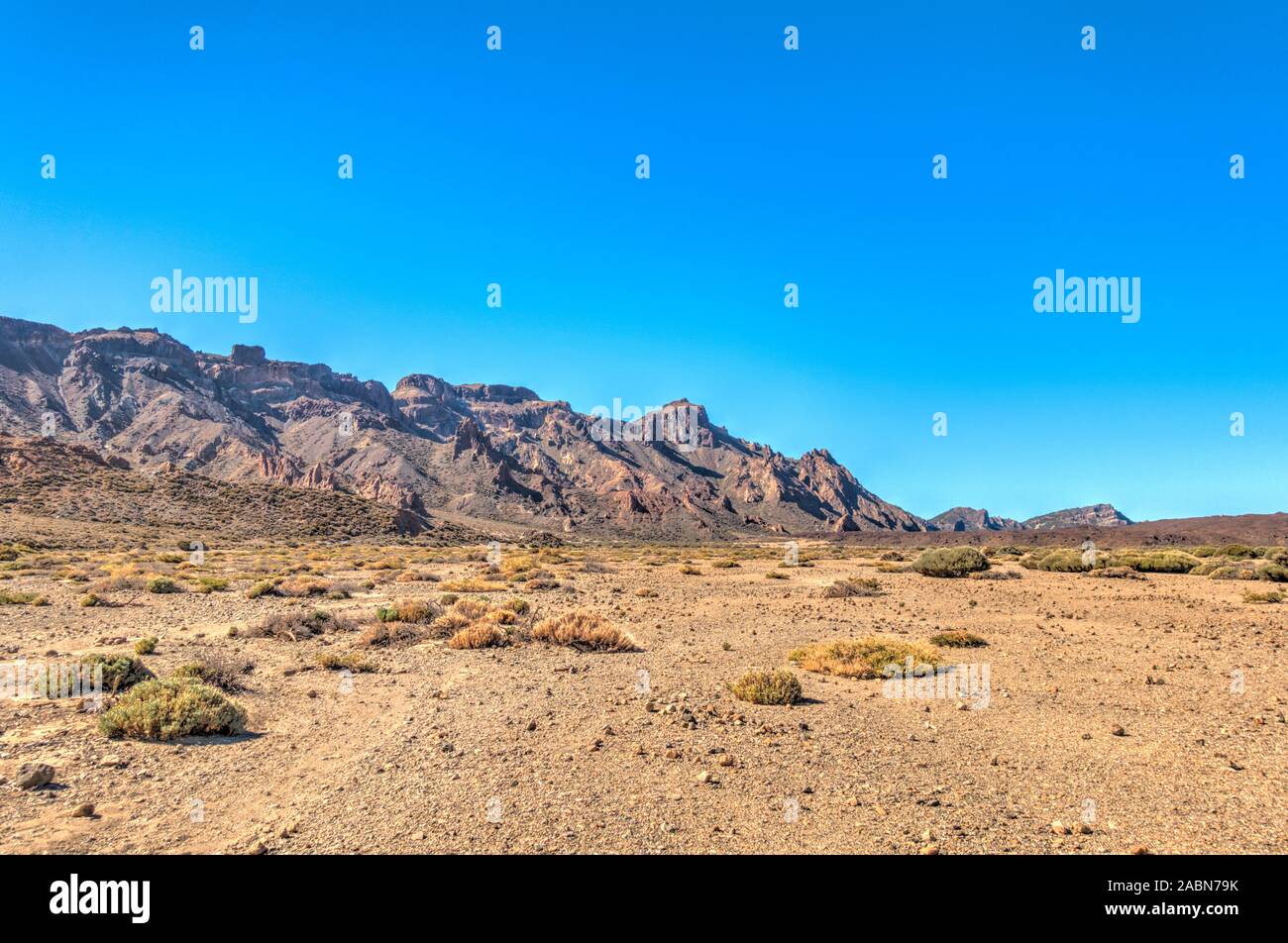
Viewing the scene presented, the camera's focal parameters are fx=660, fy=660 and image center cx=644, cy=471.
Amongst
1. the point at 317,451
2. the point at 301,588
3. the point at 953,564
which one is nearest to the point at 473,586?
the point at 301,588

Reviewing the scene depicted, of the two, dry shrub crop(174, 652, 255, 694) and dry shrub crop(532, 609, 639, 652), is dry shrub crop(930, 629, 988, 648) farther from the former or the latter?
dry shrub crop(174, 652, 255, 694)

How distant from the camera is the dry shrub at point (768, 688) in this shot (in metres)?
9.34

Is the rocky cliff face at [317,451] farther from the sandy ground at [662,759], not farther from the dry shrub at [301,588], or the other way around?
the sandy ground at [662,759]

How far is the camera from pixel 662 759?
6.96 m

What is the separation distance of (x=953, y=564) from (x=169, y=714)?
31242 mm

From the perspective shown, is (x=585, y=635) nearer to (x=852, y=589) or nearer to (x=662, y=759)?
(x=662, y=759)

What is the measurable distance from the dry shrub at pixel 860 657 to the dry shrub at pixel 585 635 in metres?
3.44

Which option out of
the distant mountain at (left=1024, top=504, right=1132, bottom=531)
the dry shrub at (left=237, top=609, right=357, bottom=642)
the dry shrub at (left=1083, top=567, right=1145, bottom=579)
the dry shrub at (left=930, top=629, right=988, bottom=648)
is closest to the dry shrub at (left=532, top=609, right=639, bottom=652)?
the dry shrub at (left=237, top=609, right=357, bottom=642)

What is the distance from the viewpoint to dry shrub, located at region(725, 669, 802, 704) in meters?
9.34

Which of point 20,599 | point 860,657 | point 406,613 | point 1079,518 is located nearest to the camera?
point 860,657

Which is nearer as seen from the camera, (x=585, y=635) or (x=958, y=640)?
(x=585, y=635)

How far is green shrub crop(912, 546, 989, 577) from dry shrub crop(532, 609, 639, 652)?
2224 cm
